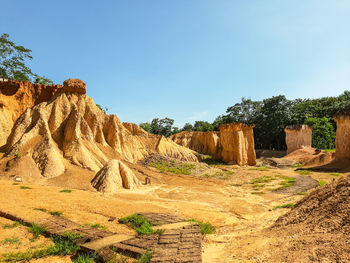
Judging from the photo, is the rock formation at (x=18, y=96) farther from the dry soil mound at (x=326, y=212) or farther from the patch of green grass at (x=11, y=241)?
the dry soil mound at (x=326, y=212)

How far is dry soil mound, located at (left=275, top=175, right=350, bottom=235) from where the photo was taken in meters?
4.43

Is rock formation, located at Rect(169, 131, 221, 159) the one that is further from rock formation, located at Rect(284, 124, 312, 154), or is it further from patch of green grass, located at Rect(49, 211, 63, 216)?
patch of green grass, located at Rect(49, 211, 63, 216)

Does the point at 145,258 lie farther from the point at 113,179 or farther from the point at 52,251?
the point at 113,179

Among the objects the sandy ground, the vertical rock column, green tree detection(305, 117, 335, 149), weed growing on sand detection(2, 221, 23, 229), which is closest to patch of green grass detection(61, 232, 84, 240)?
the sandy ground

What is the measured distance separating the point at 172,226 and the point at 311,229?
10.2ft

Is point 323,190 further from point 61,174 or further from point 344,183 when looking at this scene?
point 61,174

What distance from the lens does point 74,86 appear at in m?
20.5

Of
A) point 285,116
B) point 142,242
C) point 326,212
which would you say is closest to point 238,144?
point 285,116

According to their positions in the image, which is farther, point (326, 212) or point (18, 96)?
point (18, 96)

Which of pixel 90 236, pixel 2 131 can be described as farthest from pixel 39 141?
pixel 90 236

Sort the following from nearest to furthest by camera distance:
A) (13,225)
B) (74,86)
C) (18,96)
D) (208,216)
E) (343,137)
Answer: (13,225), (208,216), (74,86), (18,96), (343,137)

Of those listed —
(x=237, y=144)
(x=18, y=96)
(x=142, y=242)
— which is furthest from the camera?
(x=237, y=144)

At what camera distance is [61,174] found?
13578 millimetres

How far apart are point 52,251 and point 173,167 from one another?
21.5 m
